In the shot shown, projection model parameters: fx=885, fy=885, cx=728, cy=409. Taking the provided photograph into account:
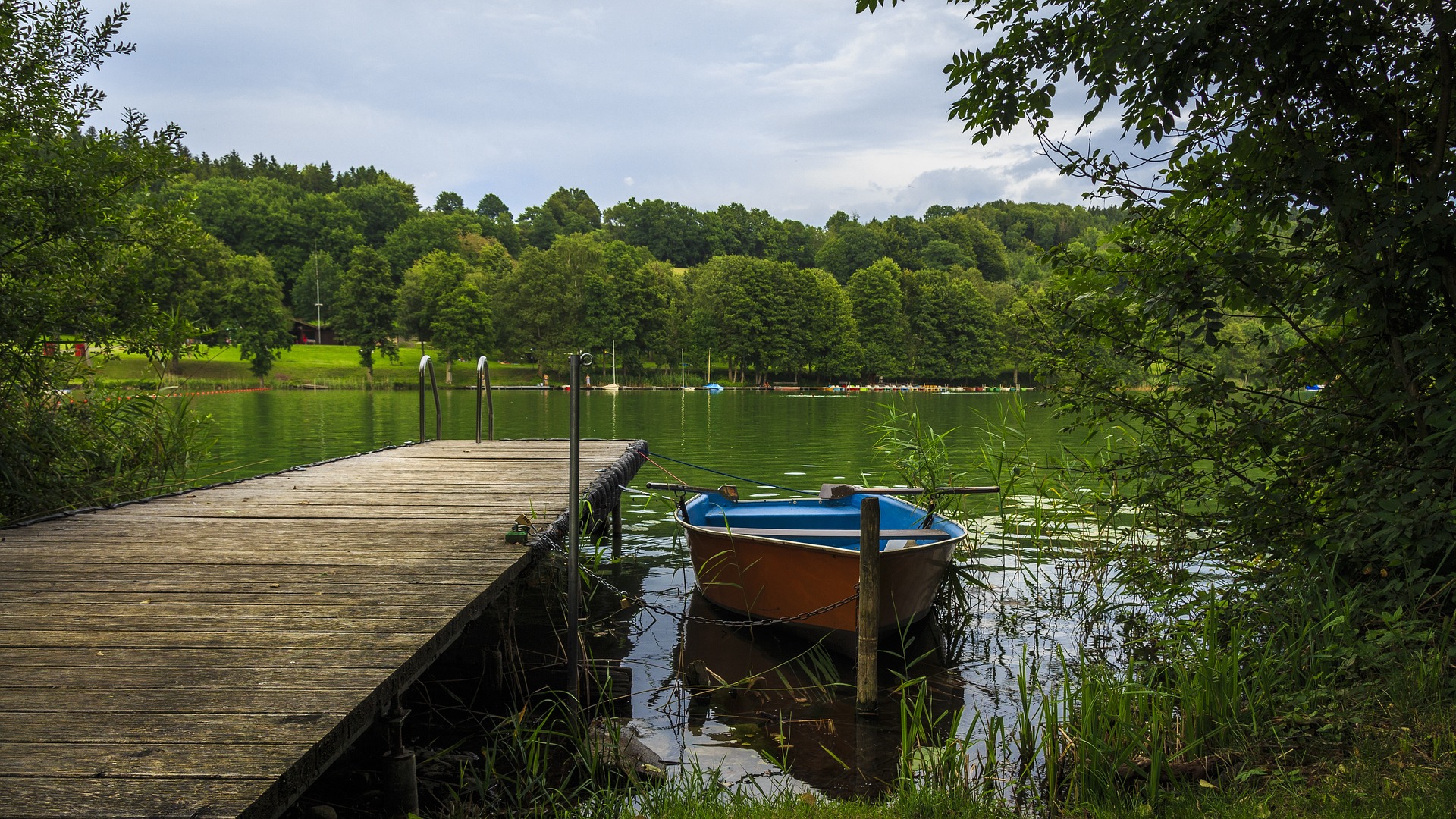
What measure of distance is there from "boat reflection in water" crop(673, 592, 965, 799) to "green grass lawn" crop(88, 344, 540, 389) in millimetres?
54897

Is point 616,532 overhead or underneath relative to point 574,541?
underneath

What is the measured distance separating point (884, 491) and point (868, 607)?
308 centimetres

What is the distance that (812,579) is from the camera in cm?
714

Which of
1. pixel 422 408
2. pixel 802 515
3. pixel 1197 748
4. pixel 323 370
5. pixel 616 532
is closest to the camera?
pixel 1197 748

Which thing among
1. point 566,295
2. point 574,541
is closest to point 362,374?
point 566,295

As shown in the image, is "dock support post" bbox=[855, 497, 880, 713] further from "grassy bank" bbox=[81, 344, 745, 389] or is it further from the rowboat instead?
"grassy bank" bbox=[81, 344, 745, 389]

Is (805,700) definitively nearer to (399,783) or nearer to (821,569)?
(821,569)

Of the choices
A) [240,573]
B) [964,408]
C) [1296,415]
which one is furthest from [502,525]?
[964,408]

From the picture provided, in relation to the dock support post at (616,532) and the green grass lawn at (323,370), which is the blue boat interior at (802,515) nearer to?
the dock support post at (616,532)

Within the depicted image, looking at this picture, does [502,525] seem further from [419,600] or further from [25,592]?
[25,592]

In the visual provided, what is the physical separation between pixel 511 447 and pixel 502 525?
234 inches

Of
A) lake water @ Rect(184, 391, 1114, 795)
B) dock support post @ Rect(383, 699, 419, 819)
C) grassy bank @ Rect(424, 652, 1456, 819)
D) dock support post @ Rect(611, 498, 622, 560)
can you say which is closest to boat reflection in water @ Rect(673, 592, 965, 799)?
lake water @ Rect(184, 391, 1114, 795)

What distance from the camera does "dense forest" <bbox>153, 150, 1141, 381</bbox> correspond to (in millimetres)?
74875

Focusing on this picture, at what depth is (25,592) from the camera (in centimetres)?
420
